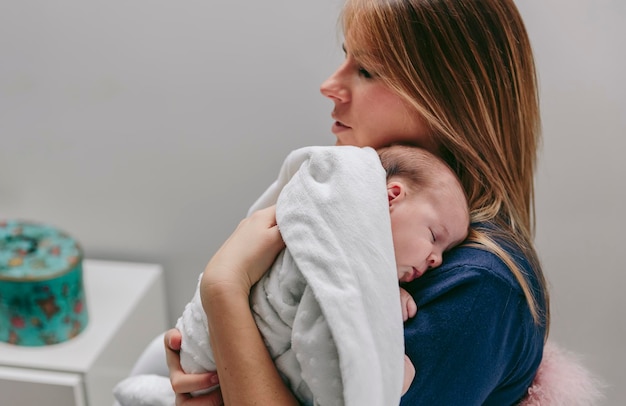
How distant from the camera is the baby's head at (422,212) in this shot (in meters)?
0.89

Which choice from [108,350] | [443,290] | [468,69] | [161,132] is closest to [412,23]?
[468,69]

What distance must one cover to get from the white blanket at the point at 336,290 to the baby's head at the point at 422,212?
4cm

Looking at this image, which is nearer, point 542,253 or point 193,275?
point 542,253

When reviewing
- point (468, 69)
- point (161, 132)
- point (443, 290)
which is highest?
point (468, 69)

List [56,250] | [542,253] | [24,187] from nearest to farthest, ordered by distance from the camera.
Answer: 1. [56,250]
2. [542,253]
3. [24,187]

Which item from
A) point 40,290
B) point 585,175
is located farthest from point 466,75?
point 40,290

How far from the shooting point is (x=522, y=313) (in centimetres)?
93

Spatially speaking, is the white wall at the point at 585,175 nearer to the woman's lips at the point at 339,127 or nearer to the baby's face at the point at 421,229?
the woman's lips at the point at 339,127

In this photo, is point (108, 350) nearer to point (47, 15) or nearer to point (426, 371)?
point (47, 15)

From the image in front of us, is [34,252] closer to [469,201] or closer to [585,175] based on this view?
[469,201]

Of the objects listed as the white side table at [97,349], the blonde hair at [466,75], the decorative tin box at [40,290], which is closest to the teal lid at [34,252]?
the decorative tin box at [40,290]

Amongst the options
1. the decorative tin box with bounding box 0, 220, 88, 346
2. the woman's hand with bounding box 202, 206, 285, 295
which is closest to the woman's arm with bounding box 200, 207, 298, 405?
the woman's hand with bounding box 202, 206, 285, 295

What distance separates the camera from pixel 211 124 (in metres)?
1.65

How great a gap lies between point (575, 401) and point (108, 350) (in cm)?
94
